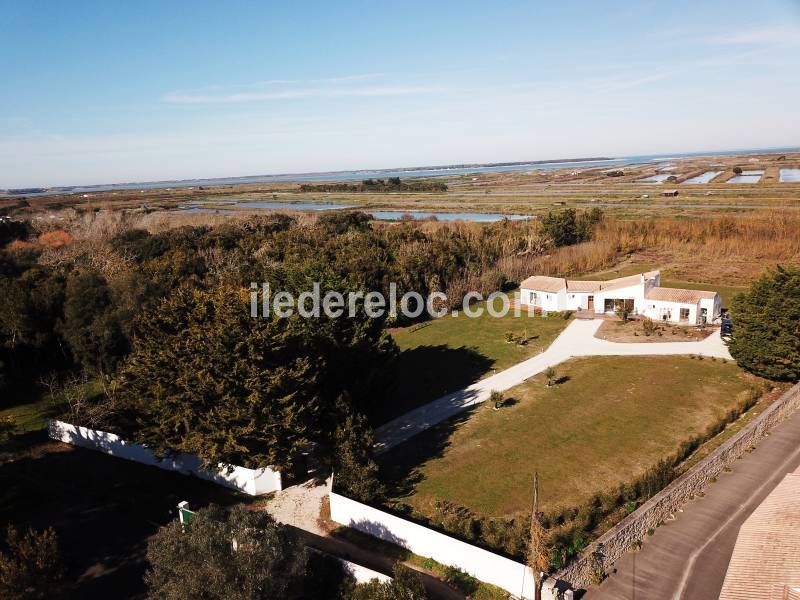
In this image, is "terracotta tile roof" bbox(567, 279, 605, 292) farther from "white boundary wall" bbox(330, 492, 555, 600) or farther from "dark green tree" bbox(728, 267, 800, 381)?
"white boundary wall" bbox(330, 492, 555, 600)

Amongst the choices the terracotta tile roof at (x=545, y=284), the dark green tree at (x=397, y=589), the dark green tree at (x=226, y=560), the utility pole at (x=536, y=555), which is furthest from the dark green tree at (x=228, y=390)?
the terracotta tile roof at (x=545, y=284)

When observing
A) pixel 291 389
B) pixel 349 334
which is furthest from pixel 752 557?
pixel 349 334

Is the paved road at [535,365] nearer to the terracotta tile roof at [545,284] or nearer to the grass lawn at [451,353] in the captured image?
the grass lawn at [451,353]

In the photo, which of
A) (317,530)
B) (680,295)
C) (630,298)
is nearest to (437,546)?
(317,530)

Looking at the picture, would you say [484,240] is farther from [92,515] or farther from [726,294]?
[92,515]

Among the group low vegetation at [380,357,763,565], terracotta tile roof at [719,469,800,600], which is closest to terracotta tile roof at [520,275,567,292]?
low vegetation at [380,357,763,565]

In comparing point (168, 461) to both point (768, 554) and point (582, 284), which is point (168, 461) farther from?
point (582, 284)
